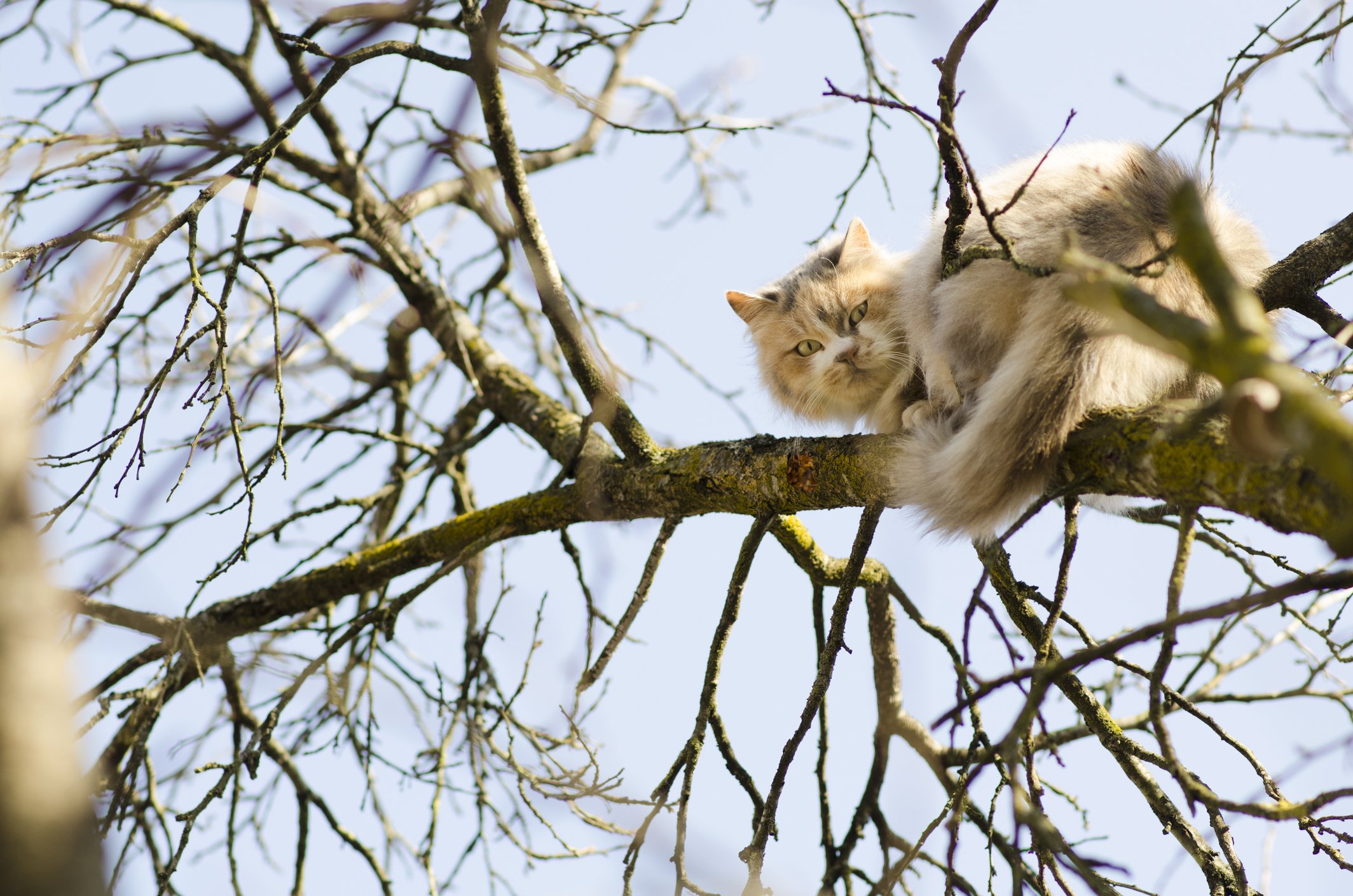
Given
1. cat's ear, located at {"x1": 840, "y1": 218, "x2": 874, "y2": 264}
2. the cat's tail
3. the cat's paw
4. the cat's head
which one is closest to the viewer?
the cat's tail

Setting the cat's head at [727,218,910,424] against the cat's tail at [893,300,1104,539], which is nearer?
the cat's tail at [893,300,1104,539]

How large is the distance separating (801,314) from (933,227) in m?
0.80

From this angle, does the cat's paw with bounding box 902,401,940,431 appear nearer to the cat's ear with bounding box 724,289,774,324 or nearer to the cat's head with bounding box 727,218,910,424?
the cat's head with bounding box 727,218,910,424

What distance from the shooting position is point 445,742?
2.89 meters

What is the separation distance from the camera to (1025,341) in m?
2.06

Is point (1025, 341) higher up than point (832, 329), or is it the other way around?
point (832, 329)

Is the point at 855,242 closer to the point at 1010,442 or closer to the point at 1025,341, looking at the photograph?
the point at 1025,341

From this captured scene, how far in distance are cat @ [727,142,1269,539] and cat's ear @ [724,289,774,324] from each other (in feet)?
2.15

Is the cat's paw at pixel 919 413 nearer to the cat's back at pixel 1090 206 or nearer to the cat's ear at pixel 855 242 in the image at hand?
the cat's back at pixel 1090 206

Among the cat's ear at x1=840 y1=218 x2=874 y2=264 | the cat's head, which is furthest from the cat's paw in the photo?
the cat's ear at x1=840 y1=218 x2=874 y2=264

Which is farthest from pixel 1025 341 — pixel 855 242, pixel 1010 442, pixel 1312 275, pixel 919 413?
pixel 855 242

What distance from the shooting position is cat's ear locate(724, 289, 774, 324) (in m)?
3.65

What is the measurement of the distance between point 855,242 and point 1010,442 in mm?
1819

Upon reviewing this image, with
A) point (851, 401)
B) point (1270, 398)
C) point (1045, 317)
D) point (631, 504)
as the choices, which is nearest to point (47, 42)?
point (631, 504)
